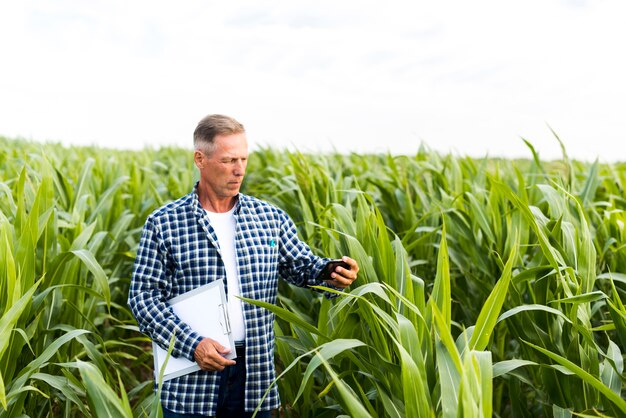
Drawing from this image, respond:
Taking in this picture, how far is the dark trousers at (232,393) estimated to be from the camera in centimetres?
190

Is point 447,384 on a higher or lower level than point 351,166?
lower

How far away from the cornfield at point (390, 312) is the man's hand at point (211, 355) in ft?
0.65

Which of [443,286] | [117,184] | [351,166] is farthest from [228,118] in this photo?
[351,166]

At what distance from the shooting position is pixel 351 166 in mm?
5344

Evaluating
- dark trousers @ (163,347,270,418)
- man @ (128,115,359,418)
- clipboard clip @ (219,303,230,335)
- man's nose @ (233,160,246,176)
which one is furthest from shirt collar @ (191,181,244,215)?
dark trousers @ (163,347,270,418)

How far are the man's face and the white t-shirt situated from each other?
9 cm

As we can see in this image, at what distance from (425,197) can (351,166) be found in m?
1.76

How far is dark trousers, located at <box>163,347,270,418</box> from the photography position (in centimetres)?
190

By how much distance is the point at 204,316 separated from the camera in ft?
5.92

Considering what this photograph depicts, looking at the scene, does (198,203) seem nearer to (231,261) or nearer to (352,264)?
(231,261)

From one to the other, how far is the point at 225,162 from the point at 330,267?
43 centimetres

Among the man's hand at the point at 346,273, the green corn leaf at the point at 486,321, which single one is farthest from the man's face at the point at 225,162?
the green corn leaf at the point at 486,321

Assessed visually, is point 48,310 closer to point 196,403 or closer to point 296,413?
point 196,403

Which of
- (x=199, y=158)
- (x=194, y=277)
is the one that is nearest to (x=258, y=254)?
(x=194, y=277)
